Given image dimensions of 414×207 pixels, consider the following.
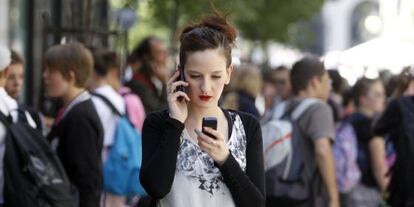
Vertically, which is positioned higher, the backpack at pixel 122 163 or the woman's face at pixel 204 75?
the woman's face at pixel 204 75

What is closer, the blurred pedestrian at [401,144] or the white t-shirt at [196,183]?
the white t-shirt at [196,183]

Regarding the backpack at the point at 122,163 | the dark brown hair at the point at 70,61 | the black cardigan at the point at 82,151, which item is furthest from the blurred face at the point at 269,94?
the black cardigan at the point at 82,151

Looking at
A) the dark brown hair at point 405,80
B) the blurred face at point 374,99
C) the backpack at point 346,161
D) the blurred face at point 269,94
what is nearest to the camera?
the dark brown hair at point 405,80

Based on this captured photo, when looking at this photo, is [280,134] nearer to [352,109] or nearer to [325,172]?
[325,172]

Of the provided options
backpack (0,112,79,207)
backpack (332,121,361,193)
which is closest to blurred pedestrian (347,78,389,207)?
backpack (332,121,361,193)

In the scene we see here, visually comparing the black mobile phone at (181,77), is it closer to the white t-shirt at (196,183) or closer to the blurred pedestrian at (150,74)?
the white t-shirt at (196,183)

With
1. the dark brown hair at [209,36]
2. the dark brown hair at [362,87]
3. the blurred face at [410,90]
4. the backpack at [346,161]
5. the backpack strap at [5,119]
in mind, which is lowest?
the backpack at [346,161]

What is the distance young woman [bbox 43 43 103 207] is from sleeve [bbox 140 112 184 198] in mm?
2211

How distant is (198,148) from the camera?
15.6 ft

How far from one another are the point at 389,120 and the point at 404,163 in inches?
15.5

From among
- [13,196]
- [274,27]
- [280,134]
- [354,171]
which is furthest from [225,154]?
[274,27]

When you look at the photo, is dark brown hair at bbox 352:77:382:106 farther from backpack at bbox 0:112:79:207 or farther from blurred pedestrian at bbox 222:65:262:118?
backpack at bbox 0:112:79:207

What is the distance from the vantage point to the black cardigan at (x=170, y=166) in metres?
4.64

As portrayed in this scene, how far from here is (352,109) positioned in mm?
12031
